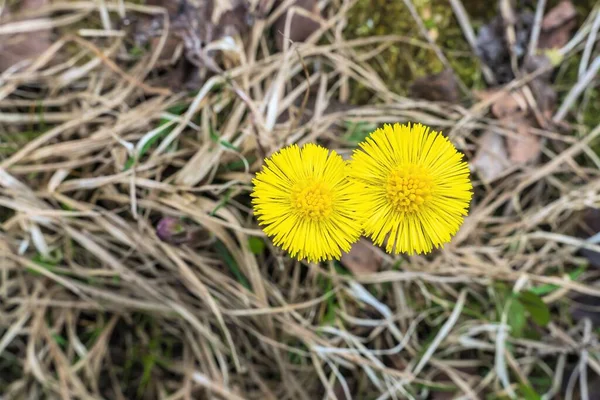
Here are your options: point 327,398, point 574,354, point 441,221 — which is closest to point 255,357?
point 327,398

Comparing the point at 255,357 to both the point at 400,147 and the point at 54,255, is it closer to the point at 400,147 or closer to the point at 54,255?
the point at 54,255

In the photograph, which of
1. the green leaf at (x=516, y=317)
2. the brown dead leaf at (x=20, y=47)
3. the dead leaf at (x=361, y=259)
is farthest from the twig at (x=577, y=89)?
the brown dead leaf at (x=20, y=47)

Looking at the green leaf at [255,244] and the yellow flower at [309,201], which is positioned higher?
the yellow flower at [309,201]

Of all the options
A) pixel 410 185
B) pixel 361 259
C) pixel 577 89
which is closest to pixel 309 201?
pixel 410 185

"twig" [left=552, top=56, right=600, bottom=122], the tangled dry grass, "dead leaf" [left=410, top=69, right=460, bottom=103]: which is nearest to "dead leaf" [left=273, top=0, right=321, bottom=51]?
the tangled dry grass

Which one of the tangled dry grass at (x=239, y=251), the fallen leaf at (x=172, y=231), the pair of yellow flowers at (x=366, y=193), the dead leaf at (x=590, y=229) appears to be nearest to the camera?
the pair of yellow flowers at (x=366, y=193)

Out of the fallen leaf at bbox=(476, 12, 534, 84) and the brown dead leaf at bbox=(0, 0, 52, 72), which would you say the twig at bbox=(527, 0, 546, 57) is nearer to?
the fallen leaf at bbox=(476, 12, 534, 84)

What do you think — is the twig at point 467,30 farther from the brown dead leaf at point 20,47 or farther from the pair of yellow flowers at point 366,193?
the brown dead leaf at point 20,47
